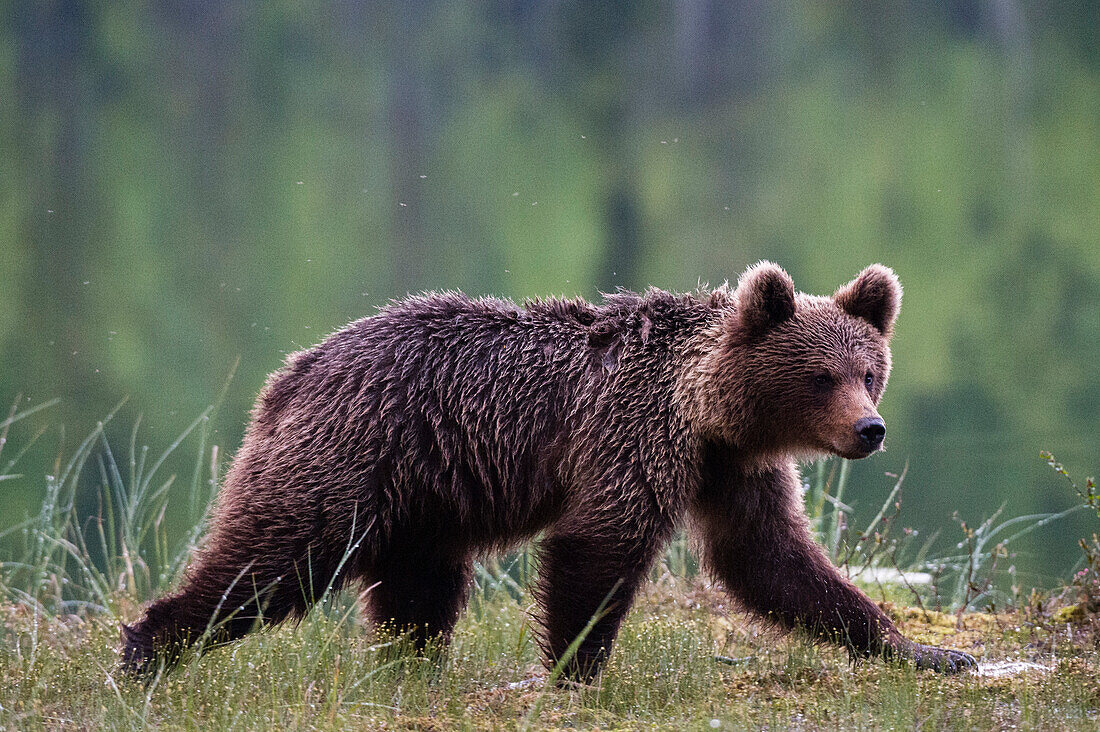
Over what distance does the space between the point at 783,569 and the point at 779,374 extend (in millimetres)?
920

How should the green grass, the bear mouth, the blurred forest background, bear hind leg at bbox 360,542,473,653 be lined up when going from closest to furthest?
the green grass, the bear mouth, bear hind leg at bbox 360,542,473,653, the blurred forest background

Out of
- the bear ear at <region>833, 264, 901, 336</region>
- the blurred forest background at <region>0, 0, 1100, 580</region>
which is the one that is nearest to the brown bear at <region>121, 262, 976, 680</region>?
the bear ear at <region>833, 264, 901, 336</region>

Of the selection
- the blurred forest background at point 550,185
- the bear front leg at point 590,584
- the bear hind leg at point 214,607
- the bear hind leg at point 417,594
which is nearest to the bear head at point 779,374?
the bear front leg at point 590,584

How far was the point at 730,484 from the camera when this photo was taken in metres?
5.30

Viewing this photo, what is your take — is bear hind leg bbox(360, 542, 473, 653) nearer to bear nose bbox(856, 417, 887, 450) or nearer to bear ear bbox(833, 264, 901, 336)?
bear nose bbox(856, 417, 887, 450)

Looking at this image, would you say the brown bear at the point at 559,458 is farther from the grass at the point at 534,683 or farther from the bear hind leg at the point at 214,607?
the grass at the point at 534,683

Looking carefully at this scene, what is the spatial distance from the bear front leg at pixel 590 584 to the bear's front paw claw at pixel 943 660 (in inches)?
52.6

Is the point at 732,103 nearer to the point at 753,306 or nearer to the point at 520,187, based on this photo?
the point at 520,187

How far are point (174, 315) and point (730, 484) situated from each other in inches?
568

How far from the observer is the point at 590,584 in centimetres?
490

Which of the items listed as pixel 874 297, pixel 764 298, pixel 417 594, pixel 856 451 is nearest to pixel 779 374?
pixel 764 298

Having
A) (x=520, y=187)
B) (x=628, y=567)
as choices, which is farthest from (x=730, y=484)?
(x=520, y=187)

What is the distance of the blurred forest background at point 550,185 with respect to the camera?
1684 centimetres

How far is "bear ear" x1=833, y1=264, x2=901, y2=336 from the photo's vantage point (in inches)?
207
